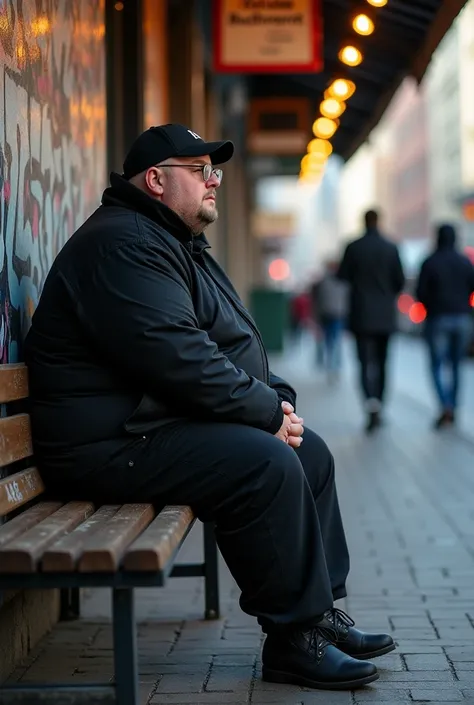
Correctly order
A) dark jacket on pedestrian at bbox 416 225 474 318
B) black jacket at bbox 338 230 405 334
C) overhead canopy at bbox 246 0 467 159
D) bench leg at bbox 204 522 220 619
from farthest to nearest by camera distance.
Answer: dark jacket on pedestrian at bbox 416 225 474 318 < black jacket at bbox 338 230 405 334 < overhead canopy at bbox 246 0 467 159 < bench leg at bbox 204 522 220 619

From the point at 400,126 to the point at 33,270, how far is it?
4723 inches

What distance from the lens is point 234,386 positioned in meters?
4.18

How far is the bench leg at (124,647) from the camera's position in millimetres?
3506

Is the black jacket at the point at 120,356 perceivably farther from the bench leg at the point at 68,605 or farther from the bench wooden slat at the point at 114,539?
the bench leg at the point at 68,605

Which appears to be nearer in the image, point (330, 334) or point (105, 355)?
point (105, 355)

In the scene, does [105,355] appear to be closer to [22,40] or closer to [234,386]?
[234,386]

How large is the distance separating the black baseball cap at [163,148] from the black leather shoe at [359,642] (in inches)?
62.6

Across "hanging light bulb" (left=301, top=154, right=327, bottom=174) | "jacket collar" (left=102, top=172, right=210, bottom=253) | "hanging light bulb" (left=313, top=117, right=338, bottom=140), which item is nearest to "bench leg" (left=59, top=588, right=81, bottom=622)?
"jacket collar" (left=102, top=172, right=210, bottom=253)

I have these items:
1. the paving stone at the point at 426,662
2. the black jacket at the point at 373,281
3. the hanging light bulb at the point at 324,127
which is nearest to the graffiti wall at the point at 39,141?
the paving stone at the point at 426,662

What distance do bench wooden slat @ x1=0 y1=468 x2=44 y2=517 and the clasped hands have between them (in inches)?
30.3

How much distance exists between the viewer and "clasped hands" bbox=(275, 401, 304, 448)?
14.4ft

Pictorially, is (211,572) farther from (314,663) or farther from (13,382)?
(13,382)

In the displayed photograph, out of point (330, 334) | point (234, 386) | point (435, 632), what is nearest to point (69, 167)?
point (234, 386)

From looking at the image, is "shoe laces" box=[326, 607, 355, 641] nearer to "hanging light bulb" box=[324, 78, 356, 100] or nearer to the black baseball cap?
the black baseball cap
